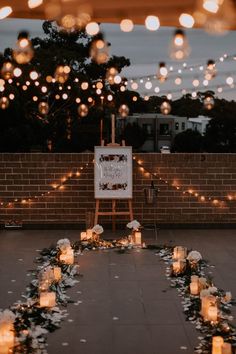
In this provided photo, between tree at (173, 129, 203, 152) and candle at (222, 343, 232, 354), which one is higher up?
tree at (173, 129, 203, 152)

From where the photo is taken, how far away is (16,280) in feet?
19.5

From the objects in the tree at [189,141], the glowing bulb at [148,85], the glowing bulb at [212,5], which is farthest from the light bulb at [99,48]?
the tree at [189,141]

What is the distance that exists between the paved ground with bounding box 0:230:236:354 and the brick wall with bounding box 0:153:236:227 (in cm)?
51

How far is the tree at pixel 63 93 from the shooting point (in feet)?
68.1

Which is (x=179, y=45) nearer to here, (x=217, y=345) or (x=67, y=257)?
(x=217, y=345)

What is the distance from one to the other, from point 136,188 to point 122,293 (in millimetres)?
3732

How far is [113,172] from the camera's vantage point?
8516 mm

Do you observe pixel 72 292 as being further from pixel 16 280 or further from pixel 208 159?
pixel 208 159

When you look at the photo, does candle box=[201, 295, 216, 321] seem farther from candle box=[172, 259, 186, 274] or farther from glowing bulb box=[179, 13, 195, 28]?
glowing bulb box=[179, 13, 195, 28]

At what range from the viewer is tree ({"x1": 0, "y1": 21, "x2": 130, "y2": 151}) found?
20.8 meters

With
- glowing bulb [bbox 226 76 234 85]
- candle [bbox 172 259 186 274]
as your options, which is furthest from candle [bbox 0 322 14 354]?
glowing bulb [bbox 226 76 234 85]

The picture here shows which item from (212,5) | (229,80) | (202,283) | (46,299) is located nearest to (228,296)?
(202,283)

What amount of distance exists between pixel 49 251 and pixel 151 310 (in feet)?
8.77

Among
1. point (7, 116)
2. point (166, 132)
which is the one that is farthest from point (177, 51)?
point (166, 132)
